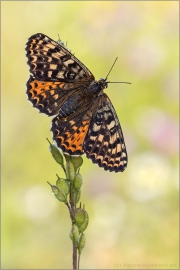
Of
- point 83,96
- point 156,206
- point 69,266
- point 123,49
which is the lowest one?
point 69,266

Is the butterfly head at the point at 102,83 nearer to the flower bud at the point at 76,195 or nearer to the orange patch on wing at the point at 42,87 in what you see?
the orange patch on wing at the point at 42,87

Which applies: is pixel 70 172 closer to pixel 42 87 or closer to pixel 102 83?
pixel 42 87

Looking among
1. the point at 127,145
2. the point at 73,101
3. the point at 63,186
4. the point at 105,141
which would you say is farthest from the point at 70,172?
the point at 127,145

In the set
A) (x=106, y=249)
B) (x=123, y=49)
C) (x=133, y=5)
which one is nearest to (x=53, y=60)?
(x=106, y=249)

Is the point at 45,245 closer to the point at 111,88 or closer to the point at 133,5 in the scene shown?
the point at 111,88

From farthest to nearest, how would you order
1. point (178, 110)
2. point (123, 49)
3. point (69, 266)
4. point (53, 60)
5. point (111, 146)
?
1. point (123, 49)
2. point (178, 110)
3. point (69, 266)
4. point (53, 60)
5. point (111, 146)

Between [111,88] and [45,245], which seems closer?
[45,245]

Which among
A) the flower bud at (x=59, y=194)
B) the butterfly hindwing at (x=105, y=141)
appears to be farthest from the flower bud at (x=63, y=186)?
the butterfly hindwing at (x=105, y=141)
